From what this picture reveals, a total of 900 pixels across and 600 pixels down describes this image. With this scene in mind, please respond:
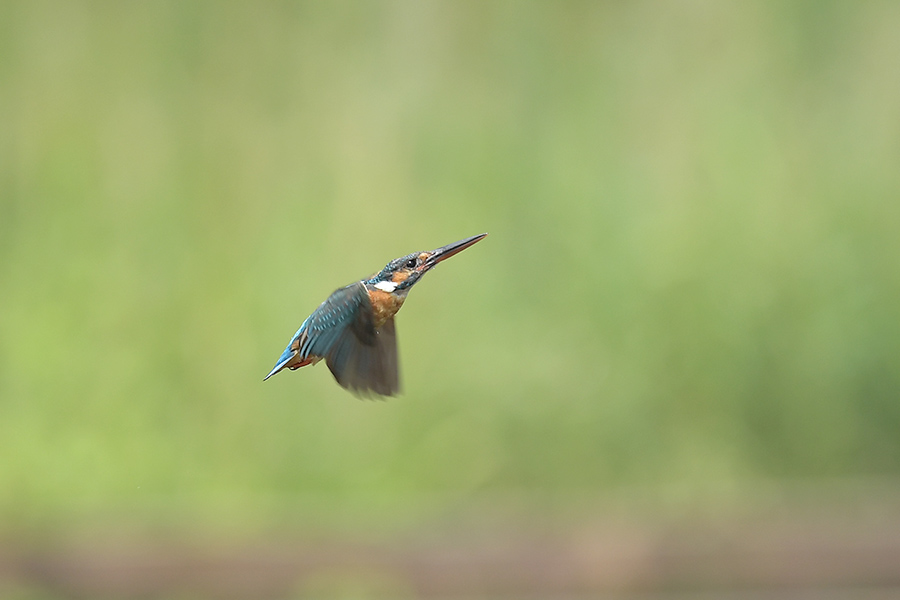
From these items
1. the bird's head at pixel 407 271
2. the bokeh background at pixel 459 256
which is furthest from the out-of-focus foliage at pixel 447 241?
the bird's head at pixel 407 271

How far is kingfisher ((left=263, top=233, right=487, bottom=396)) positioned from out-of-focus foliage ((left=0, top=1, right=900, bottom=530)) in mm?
1285

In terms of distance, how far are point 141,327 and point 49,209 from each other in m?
0.33

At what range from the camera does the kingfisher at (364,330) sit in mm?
342

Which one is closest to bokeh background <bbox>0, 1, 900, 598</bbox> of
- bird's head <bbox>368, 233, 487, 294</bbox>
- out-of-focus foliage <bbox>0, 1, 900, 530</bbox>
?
out-of-focus foliage <bbox>0, 1, 900, 530</bbox>

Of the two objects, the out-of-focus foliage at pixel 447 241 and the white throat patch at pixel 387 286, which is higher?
the out-of-focus foliage at pixel 447 241

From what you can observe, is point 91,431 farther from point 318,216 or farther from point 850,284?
point 850,284

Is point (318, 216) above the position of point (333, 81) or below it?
below

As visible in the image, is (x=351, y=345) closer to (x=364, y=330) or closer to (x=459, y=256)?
(x=364, y=330)

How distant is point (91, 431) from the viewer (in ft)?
6.34

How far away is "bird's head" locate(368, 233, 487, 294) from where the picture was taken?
1.22ft

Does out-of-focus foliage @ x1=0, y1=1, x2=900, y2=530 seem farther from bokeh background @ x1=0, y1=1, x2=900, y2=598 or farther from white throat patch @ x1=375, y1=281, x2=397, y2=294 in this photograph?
white throat patch @ x1=375, y1=281, x2=397, y2=294

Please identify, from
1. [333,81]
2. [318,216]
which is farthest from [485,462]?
[333,81]

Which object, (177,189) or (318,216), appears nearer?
(318,216)

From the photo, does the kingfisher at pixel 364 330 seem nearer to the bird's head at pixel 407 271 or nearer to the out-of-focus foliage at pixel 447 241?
the bird's head at pixel 407 271
